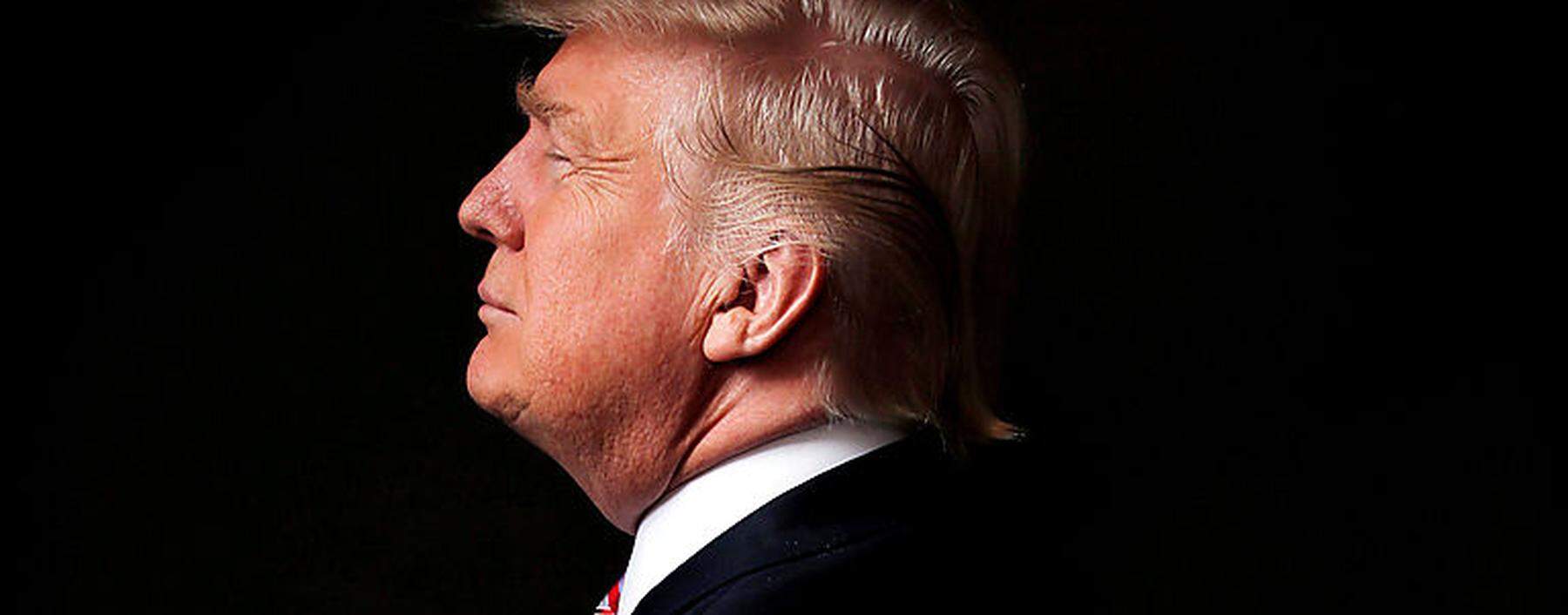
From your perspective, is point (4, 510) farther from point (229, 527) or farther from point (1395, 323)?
point (1395, 323)

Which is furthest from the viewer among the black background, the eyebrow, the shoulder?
the black background

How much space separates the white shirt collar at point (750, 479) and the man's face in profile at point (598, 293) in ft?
0.13

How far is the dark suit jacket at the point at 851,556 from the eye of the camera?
1600 mm

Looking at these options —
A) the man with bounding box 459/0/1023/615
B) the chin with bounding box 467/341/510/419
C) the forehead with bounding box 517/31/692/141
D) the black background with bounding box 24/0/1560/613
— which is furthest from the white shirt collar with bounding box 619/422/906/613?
the black background with bounding box 24/0/1560/613

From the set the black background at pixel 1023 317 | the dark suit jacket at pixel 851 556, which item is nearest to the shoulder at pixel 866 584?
the dark suit jacket at pixel 851 556

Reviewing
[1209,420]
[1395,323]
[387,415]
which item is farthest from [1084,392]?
[387,415]

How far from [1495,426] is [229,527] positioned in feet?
4.11

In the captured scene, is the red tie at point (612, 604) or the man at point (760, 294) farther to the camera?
the red tie at point (612, 604)

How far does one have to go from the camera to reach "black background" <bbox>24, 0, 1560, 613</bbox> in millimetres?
2256

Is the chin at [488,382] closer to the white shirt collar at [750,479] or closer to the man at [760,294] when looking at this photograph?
the man at [760,294]

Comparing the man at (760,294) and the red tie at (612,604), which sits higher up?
the man at (760,294)

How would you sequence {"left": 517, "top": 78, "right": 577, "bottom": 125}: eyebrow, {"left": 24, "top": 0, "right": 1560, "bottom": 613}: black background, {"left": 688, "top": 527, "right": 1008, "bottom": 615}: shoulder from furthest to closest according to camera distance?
{"left": 24, "top": 0, "right": 1560, "bottom": 613}: black background → {"left": 517, "top": 78, "right": 577, "bottom": 125}: eyebrow → {"left": 688, "top": 527, "right": 1008, "bottom": 615}: shoulder

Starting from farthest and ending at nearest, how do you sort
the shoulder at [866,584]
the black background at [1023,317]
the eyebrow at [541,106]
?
the black background at [1023,317] → the eyebrow at [541,106] → the shoulder at [866,584]

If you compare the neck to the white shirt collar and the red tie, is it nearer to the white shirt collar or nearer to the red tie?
the white shirt collar
